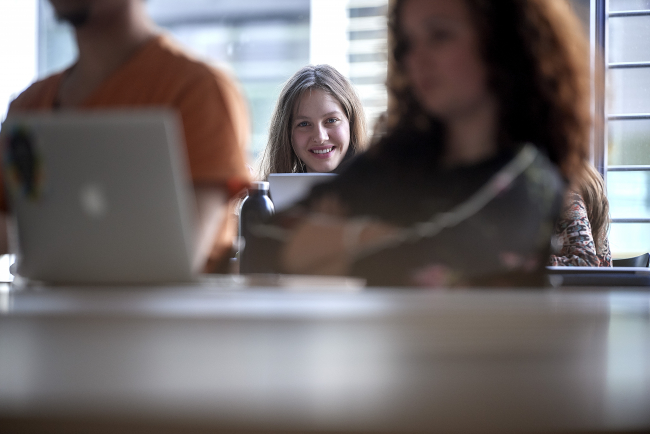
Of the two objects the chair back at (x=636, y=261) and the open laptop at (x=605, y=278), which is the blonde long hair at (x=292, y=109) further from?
the open laptop at (x=605, y=278)

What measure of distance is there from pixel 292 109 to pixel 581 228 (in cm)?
115

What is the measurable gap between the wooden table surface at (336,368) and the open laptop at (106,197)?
11.1 inches

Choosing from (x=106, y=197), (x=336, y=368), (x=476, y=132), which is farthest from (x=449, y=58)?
(x=336, y=368)

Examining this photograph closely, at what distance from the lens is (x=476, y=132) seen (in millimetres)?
1204

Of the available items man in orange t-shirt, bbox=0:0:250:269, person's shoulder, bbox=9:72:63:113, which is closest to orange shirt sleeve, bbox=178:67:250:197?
man in orange t-shirt, bbox=0:0:250:269

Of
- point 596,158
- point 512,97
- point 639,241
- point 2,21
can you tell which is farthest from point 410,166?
point 2,21

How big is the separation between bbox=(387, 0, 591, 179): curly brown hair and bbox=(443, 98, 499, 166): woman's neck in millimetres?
16

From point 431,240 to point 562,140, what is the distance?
0.37m

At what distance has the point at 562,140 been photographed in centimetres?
123

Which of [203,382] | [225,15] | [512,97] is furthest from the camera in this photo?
[225,15]

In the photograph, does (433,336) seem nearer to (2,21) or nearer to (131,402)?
(131,402)

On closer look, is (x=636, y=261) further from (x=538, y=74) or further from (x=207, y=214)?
(x=207, y=214)

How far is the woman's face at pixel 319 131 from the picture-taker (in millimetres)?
2473

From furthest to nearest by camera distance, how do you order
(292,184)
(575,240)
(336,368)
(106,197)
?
(575,240) < (292,184) < (106,197) < (336,368)
